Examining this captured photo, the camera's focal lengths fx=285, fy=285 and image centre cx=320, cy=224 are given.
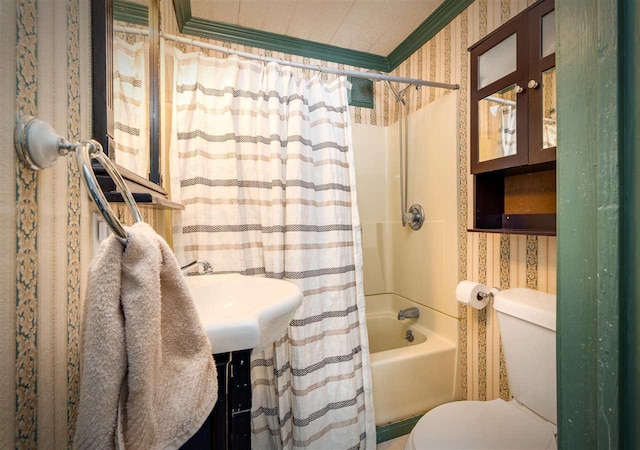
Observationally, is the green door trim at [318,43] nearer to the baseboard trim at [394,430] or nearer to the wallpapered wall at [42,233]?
the wallpapered wall at [42,233]

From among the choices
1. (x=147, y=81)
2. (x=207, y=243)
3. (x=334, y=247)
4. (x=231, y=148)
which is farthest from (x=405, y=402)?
(x=147, y=81)

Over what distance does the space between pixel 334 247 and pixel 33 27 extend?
115 centimetres

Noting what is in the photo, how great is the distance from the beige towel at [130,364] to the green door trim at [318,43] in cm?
170

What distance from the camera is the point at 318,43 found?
1.92 metres

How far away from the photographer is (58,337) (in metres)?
0.41

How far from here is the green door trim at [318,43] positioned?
62.8 inches

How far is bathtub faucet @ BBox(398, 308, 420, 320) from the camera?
6.06 ft

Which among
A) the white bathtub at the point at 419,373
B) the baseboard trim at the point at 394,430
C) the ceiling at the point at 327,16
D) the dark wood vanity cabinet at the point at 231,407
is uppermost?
the ceiling at the point at 327,16

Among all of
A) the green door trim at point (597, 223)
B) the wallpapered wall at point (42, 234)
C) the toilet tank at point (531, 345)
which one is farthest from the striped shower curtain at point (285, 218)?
the green door trim at point (597, 223)

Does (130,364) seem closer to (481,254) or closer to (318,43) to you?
(481,254)

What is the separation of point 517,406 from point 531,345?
0.30 metres

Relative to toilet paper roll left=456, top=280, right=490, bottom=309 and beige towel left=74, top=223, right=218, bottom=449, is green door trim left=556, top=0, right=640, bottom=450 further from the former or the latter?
toilet paper roll left=456, top=280, right=490, bottom=309

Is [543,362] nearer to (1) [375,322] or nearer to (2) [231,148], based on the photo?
(1) [375,322]

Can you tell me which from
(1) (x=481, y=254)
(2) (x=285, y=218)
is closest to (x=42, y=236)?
(2) (x=285, y=218)
